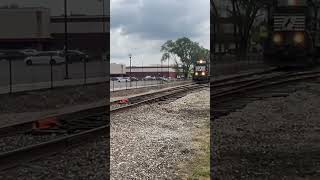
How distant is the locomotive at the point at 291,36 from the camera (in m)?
5.78

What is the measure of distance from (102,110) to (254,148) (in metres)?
4.40

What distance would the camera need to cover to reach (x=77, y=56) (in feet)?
24.9

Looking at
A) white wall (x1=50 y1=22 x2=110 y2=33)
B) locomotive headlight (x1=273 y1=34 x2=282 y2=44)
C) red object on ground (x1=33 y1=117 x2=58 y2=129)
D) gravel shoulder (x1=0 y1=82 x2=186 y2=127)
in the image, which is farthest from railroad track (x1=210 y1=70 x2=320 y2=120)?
red object on ground (x1=33 y1=117 x2=58 y2=129)

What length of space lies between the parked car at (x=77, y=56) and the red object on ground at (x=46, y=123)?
1.52 metres

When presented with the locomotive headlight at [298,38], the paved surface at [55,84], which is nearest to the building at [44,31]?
the paved surface at [55,84]

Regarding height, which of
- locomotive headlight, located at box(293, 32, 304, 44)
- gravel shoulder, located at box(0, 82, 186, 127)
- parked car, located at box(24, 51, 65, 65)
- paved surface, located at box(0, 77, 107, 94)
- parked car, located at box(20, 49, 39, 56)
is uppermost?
locomotive headlight, located at box(293, 32, 304, 44)

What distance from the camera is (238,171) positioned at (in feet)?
20.6

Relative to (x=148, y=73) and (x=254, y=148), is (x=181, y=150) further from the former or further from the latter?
(x=148, y=73)

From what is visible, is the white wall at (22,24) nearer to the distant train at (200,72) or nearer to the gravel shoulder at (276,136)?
the gravel shoulder at (276,136)

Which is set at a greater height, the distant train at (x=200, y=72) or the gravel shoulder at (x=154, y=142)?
the distant train at (x=200, y=72)

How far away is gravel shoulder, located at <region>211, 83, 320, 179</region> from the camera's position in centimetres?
609

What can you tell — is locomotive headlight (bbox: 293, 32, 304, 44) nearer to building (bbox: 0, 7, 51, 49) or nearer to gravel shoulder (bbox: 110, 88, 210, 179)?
gravel shoulder (bbox: 110, 88, 210, 179)

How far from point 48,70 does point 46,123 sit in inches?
47.1

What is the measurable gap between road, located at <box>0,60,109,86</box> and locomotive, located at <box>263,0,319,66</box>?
109 inches
